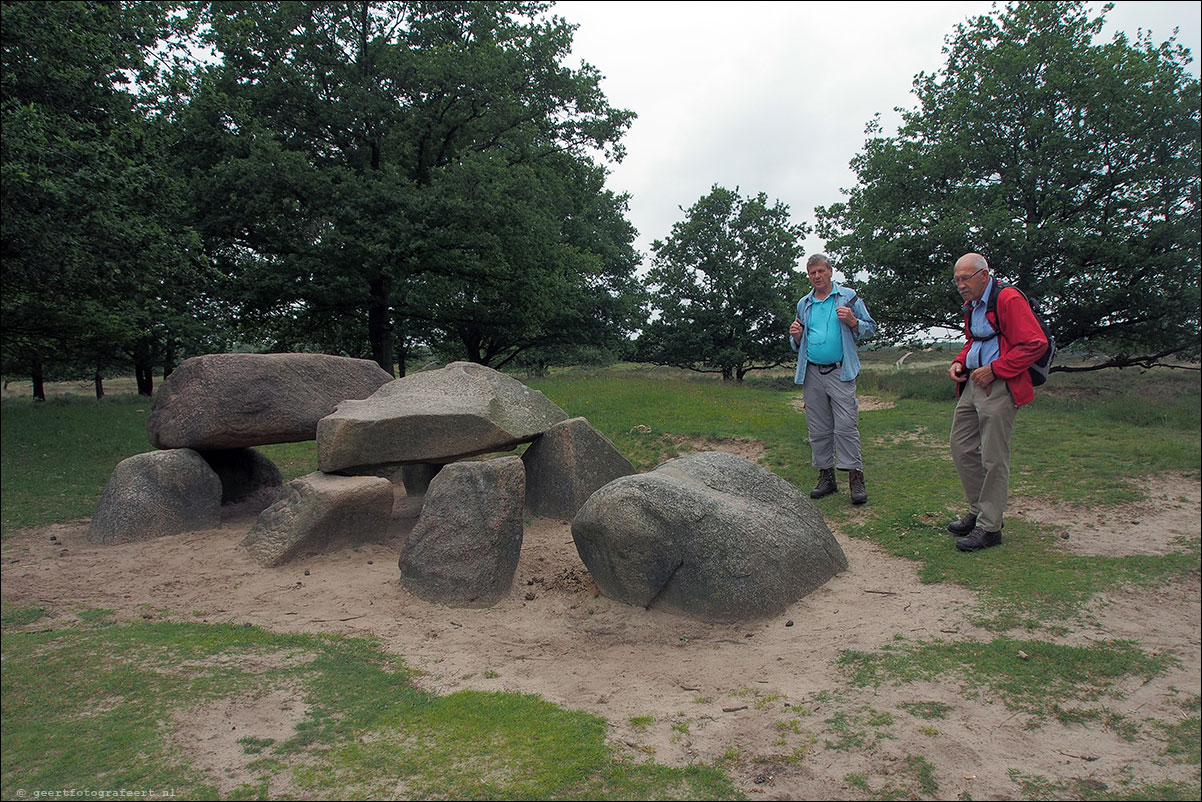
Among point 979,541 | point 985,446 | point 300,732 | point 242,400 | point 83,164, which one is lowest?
point 300,732

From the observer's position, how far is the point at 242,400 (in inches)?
306

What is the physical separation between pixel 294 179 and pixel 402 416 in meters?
11.9

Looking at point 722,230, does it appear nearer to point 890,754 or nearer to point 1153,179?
point 1153,179

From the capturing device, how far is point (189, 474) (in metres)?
7.85

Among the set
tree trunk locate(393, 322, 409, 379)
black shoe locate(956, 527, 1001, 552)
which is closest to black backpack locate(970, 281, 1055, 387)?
black shoe locate(956, 527, 1001, 552)

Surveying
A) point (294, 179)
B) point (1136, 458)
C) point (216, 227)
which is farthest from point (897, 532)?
point (216, 227)

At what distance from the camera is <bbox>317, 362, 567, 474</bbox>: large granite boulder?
7.04 metres

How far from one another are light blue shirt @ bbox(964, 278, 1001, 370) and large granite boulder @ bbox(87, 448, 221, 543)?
752cm

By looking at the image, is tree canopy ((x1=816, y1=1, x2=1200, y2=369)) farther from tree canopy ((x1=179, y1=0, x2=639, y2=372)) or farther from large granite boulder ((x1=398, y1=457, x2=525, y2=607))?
large granite boulder ((x1=398, y1=457, x2=525, y2=607))

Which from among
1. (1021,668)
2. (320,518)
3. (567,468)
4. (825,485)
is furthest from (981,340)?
(320,518)

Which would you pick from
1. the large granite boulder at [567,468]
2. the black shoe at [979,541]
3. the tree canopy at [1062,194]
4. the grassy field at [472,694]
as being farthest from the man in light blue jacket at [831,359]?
the tree canopy at [1062,194]

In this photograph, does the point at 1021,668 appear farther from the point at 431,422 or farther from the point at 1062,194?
the point at 1062,194

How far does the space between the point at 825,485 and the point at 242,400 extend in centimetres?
615

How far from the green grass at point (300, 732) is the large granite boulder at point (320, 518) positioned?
6.57 feet
